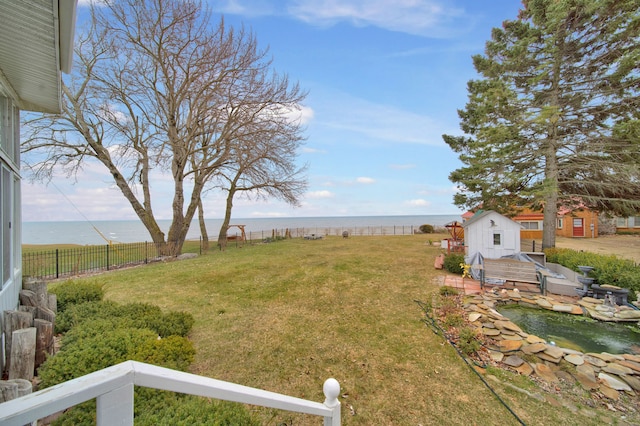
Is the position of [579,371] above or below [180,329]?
below

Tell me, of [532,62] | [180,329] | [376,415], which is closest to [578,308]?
[376,415]

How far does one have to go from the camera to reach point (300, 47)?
1138cm

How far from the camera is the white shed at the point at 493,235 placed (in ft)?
35.3

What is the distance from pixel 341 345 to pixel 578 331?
5.65 m

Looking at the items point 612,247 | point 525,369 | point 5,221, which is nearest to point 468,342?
point 525,369

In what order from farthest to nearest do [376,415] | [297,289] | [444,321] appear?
[297,289], [444,321], [376,415]

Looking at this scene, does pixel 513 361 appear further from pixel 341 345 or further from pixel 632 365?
pixel 341 345

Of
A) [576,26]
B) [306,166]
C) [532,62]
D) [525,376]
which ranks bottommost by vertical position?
[525,376]

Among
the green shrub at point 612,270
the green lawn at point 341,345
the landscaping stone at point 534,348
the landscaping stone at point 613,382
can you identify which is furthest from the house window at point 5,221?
the green shrub at point 612,270

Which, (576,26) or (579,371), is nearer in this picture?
(579,371)

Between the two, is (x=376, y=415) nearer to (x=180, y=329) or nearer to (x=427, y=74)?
(x=180, y=329)

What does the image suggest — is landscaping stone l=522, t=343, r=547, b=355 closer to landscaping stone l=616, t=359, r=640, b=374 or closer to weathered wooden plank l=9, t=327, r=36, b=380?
landscaping stone l=616, t=359, r=640, b=374

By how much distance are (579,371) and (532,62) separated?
13896 millimetres

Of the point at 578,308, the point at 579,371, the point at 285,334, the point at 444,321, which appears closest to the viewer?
the point at 579,371
